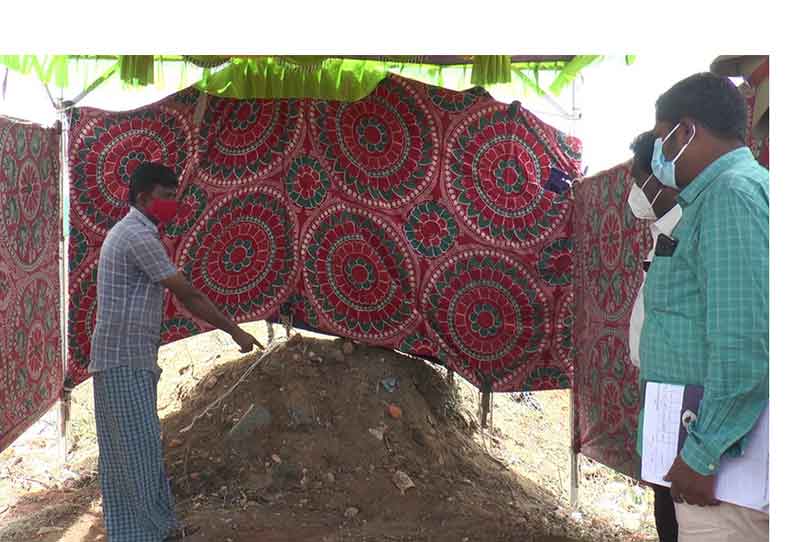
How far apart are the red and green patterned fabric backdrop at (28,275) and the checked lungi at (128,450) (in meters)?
0.50

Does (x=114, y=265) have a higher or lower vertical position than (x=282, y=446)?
higher

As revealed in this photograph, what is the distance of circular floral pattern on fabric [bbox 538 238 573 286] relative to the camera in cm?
450

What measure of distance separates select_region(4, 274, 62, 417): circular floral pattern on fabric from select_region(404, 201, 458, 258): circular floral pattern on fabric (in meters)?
2.04

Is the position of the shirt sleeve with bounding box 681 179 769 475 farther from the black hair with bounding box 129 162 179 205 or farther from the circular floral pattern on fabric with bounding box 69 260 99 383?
the circular floral pattern on fabric with bounding box 69 260 99 383

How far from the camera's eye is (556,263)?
4.50 m

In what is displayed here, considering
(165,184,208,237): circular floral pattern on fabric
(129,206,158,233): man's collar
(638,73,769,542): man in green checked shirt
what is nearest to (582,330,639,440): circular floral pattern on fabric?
(638,73,769,542): man in green checked shirt

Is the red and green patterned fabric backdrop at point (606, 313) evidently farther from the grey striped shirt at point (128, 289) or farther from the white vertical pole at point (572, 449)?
the grey striped shirt at point (128, 289)

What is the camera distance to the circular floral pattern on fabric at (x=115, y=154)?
4465 millimetres

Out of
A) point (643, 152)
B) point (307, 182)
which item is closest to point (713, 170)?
point (643, 152)

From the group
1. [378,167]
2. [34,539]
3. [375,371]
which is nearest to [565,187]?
[378,167]

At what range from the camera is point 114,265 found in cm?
334

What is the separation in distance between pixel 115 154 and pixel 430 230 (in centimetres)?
188
